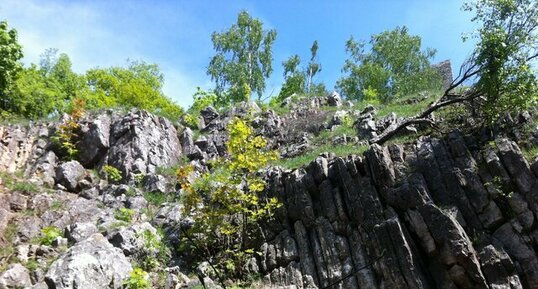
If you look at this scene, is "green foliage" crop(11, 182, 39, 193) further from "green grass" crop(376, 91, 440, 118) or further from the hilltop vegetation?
"green grass" crop(376, 91, 440, 118)

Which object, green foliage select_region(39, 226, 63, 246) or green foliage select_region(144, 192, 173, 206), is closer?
green foliage select_region(39, 226, 63, 246)

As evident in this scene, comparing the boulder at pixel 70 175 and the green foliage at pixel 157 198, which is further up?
the boulder at pixel 70 175

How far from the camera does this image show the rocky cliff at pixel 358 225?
10.6 metres

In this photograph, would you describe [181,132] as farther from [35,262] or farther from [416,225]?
[416,225]

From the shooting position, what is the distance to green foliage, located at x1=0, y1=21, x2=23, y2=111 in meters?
22.4

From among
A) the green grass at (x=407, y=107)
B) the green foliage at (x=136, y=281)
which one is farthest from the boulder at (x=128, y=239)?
the green grass at (x=407, y=107)

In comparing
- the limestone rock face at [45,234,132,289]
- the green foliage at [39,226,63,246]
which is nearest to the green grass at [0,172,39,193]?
the green foliage at [39,226,63,246]

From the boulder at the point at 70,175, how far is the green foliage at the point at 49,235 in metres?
4.10

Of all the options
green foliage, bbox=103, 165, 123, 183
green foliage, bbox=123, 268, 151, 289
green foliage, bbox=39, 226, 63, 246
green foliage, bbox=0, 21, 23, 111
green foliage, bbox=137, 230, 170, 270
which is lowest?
green foliage, bbox=123, 268, 151, 289

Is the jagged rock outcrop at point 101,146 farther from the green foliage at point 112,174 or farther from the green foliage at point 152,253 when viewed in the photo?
the green foliage at point 152,253

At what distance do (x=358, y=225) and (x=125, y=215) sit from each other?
801cm

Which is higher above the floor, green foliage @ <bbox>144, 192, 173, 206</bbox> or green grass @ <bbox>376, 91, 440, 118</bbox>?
green grass @ <bbox>376, 91, 440, 118</bbox>

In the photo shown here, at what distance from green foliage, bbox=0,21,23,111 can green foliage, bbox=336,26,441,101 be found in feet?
86.4

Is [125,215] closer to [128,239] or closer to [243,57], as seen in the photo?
[128,239]
